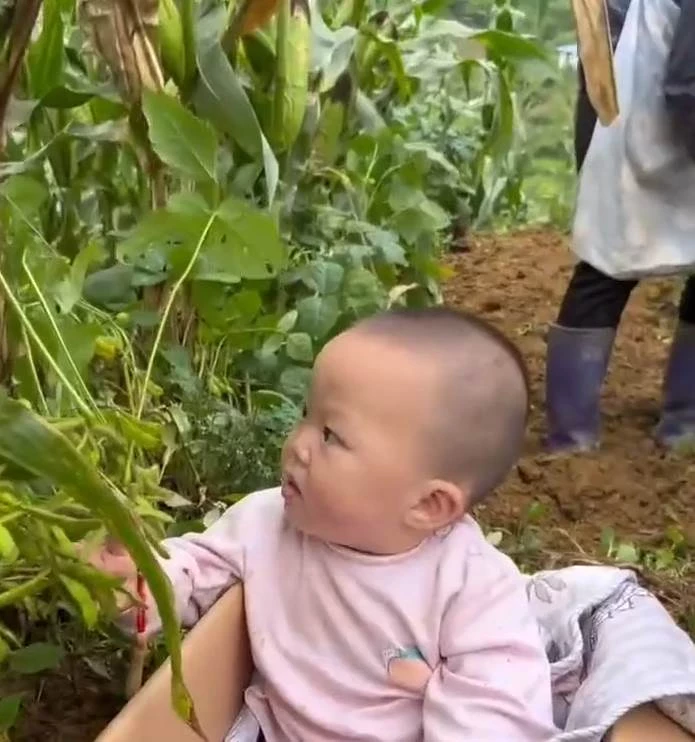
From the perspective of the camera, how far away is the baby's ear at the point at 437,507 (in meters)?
0.92

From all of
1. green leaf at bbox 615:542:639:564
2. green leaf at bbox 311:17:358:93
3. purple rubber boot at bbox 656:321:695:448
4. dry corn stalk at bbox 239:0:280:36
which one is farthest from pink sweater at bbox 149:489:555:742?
purple rubber boot at bbox 656:321:695:448

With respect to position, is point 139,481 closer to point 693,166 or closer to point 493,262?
point 693,166

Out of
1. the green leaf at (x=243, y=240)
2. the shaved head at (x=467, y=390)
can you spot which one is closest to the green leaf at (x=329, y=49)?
the green leaf at (x=243, y=240)

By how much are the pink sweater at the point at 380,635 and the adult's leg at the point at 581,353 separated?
824 millimetres

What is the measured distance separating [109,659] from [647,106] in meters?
0.96

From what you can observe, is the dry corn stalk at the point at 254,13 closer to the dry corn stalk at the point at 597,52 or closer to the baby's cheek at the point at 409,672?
the dry corn stalk at the point at 597,52

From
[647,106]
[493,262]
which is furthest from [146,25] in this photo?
[493,262]

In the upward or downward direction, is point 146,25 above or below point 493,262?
above

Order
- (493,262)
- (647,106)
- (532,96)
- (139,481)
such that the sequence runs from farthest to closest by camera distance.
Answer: (532,96), (493,262), (647,106), (139,481)

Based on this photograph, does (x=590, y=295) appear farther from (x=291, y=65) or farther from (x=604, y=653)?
(x=604, y=653)

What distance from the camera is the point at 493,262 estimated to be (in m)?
2.58

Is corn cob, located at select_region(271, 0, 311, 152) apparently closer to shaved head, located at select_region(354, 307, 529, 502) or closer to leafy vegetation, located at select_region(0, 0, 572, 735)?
leafy vegetation, located at select_region(0, 0, 572, 735)

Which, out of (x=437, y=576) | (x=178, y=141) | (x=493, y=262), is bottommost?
(x=493, y=262)

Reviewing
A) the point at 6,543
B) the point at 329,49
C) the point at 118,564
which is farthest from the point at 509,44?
the point at 6,543
